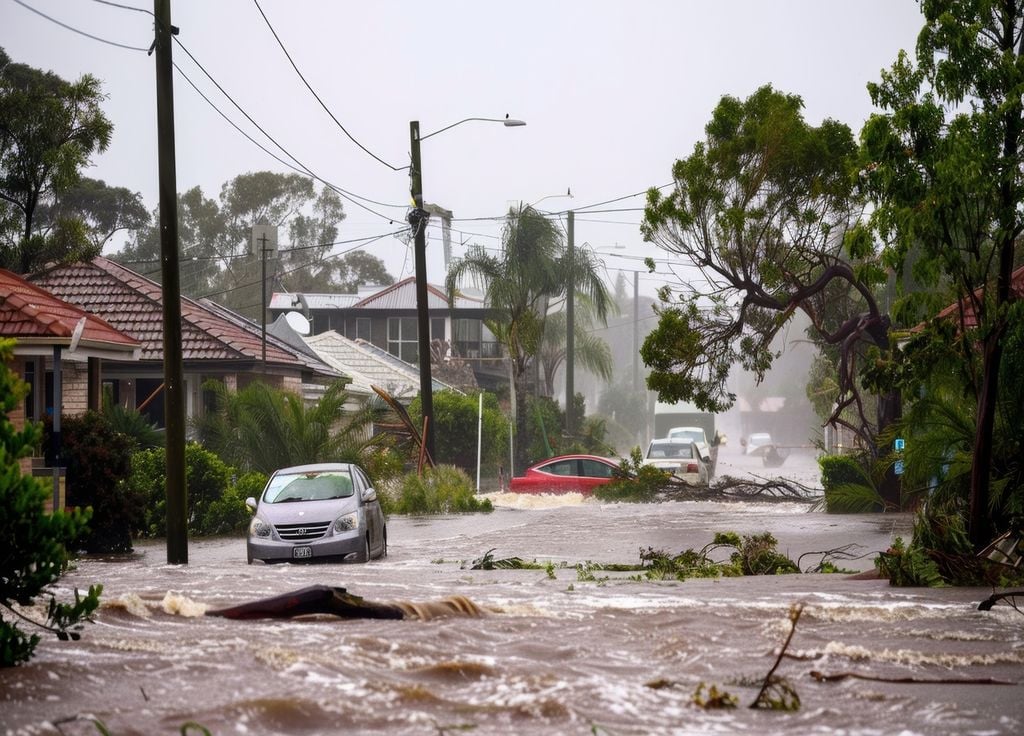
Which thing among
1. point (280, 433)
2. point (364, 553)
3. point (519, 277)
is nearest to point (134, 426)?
point (280, 433)

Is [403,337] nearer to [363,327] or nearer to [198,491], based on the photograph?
[363,327]

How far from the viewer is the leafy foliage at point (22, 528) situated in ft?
24.5

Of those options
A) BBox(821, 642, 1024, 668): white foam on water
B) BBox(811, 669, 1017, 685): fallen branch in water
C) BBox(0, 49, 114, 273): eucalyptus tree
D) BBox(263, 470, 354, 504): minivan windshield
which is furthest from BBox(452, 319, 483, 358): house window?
BBox(811, 669, 1017, 685): fallen branch in water

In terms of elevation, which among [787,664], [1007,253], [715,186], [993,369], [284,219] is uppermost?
[284,219]

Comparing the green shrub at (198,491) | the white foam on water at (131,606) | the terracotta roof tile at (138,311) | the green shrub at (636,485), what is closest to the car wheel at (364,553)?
the green shrub at (198,491)

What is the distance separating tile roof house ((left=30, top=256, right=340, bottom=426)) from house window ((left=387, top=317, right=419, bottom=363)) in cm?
3162

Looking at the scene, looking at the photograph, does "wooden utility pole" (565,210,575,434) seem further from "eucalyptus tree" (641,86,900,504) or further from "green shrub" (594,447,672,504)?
"eucalyptus tree" (641,86,900,504)

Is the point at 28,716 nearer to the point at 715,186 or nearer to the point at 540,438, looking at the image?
the point at 715,186

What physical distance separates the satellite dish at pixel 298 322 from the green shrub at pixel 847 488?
1096 inches

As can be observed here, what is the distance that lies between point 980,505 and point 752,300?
1408 centimetres

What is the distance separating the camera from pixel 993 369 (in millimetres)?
14414

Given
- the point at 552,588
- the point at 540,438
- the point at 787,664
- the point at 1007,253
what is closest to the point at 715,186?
the point at 1007,253

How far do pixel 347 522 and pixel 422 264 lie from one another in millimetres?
15547

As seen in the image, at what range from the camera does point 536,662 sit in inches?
353
